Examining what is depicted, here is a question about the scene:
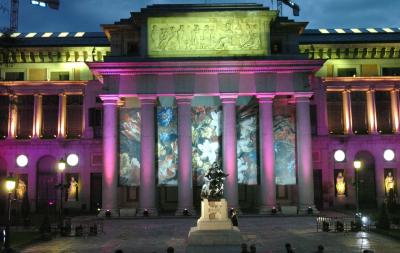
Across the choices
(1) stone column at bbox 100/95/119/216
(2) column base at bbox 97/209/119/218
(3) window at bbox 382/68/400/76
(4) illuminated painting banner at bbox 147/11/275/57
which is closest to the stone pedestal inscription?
(2) column base at bbox 97/209/119/218

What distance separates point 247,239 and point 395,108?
3861 cm

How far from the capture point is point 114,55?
5691cm

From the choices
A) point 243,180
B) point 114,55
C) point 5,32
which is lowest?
point 243,180

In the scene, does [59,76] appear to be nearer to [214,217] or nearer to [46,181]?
[46,181]

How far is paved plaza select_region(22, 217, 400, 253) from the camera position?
1096 inches

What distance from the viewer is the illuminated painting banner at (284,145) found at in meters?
53.4

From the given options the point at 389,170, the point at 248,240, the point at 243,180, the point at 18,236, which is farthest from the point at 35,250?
the point at 389,170

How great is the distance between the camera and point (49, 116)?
63094 mm

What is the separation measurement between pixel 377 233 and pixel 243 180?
20.5m

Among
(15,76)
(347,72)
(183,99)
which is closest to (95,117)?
(15,76)

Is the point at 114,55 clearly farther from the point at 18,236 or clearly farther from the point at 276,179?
the point at 18,236

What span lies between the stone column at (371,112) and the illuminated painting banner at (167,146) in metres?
25.1

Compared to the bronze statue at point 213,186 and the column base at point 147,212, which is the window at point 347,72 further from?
the bronze statue at point 213,186

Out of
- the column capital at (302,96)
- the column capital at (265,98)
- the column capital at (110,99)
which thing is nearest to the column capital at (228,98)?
the column capital at (265,98)
